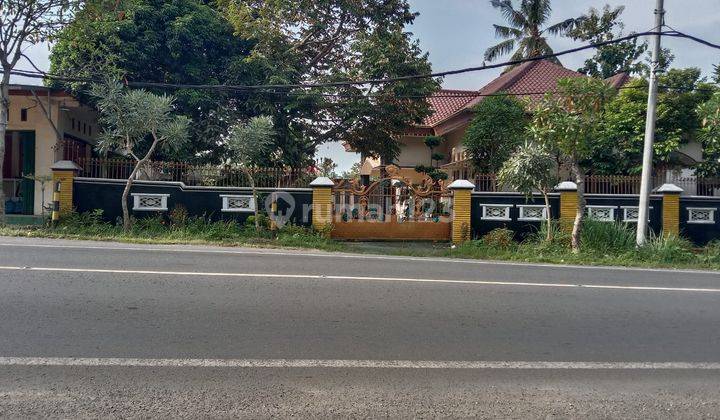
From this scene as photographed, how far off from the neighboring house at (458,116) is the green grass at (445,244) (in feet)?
17.1

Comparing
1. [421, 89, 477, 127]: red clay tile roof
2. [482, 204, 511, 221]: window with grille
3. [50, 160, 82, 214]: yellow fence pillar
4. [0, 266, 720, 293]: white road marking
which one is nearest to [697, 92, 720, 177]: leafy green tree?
[482, 204, 511, 221]: window with grille

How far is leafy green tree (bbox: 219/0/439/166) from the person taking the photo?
17.7 meters

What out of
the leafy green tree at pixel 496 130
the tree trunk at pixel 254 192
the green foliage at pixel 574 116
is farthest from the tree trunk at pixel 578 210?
the tree trunk at pixel 254 192

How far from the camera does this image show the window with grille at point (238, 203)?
52.2 ft

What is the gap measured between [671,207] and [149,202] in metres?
14.0

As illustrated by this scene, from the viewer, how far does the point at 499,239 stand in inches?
597

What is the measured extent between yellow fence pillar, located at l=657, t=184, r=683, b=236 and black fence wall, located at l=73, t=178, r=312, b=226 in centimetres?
962

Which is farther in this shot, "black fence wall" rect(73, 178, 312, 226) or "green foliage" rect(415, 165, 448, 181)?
"green foliage" rect(415, 165, 448, 181)

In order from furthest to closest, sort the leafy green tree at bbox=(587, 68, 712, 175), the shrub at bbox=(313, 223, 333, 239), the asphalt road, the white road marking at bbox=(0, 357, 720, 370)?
the leafy green tree at bbox=(587, 68, 712, 175)
the shrub at bbox=(313, 223, 333, 239)
the white road marking at bbox=(0, 357, 720, 370)
the asphalt road

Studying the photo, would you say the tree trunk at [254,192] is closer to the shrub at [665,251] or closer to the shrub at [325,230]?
the shrub at [325,230]

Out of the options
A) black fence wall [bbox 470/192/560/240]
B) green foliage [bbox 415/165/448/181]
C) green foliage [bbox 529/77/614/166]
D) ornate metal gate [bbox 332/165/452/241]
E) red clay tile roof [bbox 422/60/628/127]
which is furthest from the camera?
red clay tile roof [bbox 422/60/628/127]

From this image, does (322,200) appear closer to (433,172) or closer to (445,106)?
(433,172)

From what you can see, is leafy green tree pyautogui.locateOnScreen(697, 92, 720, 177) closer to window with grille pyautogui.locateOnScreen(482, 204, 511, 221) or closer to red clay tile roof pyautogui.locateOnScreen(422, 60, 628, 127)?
red clay tile roof pyautogui.locateOnScreen(422, 60, 628, 127)

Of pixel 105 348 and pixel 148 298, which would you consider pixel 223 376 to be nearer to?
pixel 105 348
